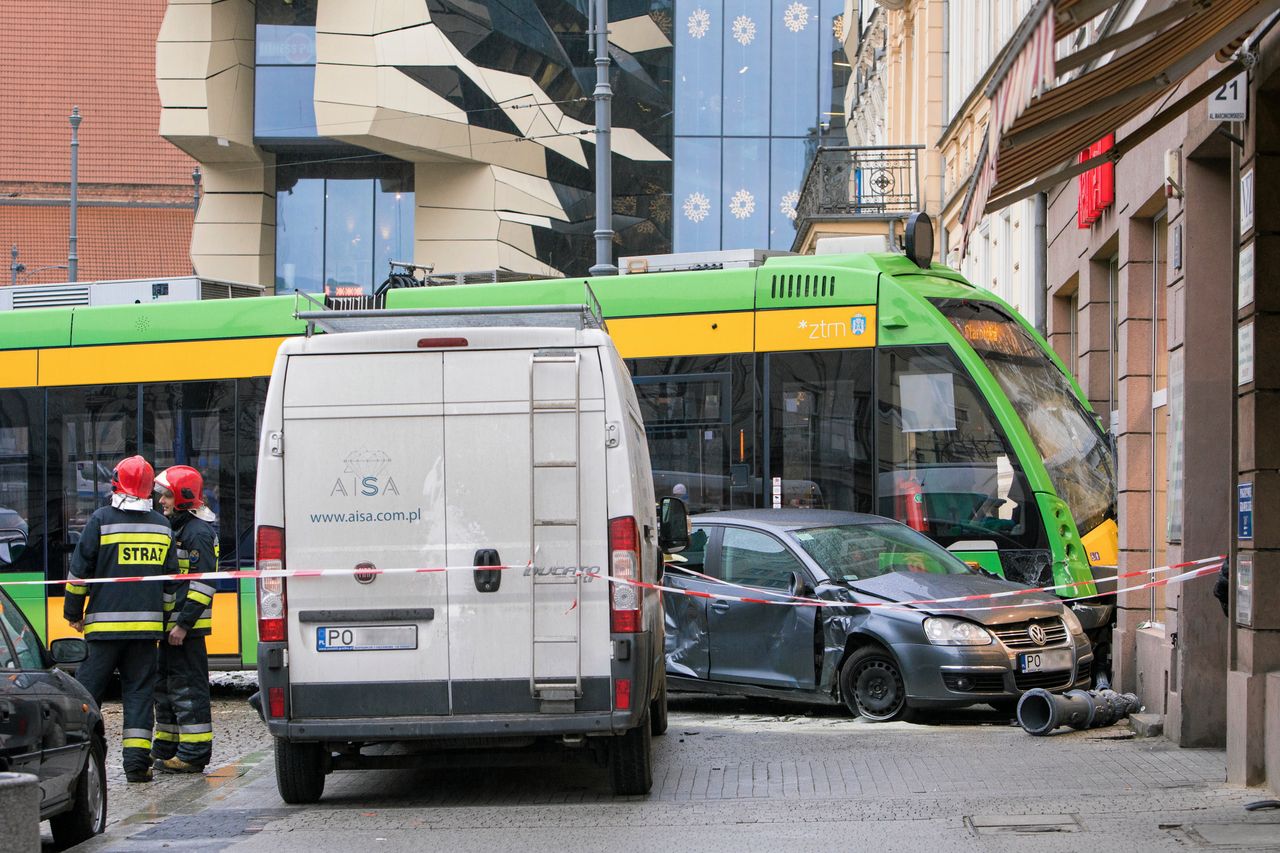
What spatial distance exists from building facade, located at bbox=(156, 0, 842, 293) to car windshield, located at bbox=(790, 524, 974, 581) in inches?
1015

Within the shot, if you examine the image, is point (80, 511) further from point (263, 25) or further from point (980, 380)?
point (263, 25)

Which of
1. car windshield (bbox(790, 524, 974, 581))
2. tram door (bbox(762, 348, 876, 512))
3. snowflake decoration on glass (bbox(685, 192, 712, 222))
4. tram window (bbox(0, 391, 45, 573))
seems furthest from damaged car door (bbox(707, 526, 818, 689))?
snowflake decoration on glass (bbox(685, 192, 712, 222))

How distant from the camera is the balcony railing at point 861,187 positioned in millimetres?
28656

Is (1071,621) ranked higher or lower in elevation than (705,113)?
lower

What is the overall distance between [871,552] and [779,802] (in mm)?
4009

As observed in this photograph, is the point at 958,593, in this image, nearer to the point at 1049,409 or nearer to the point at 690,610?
the point at 690,610

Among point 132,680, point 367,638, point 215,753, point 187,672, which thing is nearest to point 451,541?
point 367,638

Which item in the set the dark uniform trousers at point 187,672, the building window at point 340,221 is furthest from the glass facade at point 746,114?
the dark uniform trousers at point 187,672

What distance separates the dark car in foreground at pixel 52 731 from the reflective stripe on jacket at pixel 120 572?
130cm

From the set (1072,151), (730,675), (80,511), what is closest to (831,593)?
(730,675)

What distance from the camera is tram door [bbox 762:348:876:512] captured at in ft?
46.9

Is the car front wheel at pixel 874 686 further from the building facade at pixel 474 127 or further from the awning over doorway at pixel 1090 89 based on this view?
the building facade at pixel 474 127

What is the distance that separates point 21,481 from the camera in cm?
1577

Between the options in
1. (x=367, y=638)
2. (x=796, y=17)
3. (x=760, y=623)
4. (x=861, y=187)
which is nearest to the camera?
(x=367, y=638)
